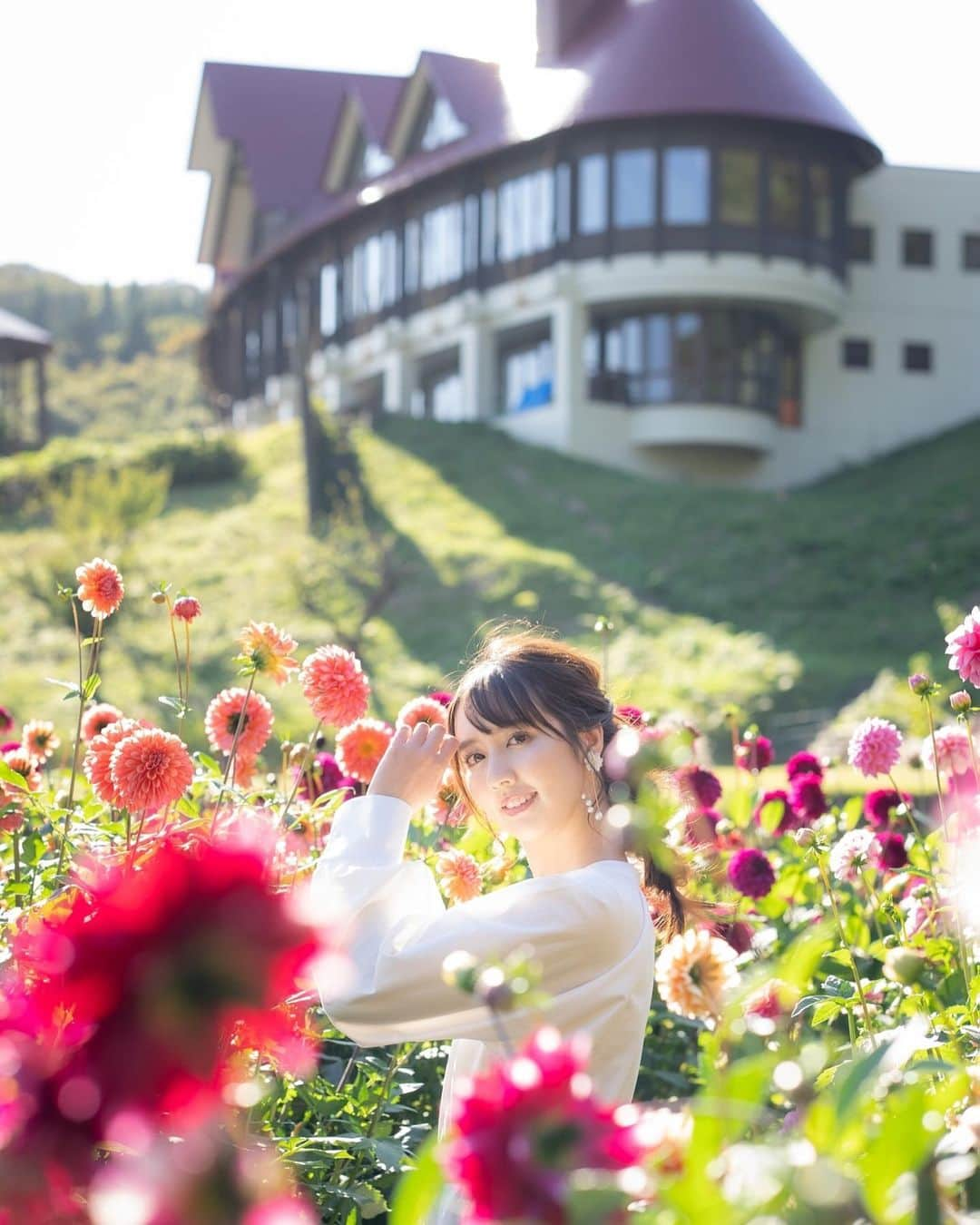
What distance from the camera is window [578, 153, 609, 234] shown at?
25.1 meters

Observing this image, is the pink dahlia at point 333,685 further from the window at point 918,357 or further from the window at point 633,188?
the window at point 918,357

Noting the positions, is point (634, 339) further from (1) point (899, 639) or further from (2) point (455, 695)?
(2) point (455, 695)

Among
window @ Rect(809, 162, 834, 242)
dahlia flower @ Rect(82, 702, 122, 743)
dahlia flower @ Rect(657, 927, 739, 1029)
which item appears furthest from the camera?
window @ Rect(809, 162, 834, 242)

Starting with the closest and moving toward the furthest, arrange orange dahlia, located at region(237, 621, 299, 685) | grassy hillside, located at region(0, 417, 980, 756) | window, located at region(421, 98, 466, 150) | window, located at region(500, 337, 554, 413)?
1. orange dahlia, located at region(237, 621, 299, 685)
2. grassy hillside, located at region(0, 417, 980, 756)
3. window, located at region(500, 337, 554, 413)
4. window, located at region(421, 98, 466, 150)

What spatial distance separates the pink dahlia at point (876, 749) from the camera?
3.06m

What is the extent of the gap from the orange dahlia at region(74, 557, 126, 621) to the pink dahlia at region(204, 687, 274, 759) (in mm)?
235

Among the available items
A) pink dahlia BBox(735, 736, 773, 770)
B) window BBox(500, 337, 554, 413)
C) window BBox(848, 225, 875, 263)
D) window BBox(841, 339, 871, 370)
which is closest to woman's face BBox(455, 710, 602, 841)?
pink dahlia BBox(735, 736, 773, 770)

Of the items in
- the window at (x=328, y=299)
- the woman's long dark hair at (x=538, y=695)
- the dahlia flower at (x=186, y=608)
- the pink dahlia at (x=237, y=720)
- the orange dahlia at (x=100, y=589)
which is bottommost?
the pink dahlia at (x=237, y=720)

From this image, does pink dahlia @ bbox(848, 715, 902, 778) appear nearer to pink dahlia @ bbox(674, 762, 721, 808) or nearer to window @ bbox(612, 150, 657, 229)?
pink dahlia @ bbox(674, 762, 721, 808)

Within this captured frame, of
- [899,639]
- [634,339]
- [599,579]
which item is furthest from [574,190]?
[899,639]

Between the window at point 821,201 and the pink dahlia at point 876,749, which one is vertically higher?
the window at point 821,201

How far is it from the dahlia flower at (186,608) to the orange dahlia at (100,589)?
9 cm

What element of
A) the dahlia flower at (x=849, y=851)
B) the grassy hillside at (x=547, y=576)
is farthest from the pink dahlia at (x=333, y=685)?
the grassy hillside at (x=547, y=576)

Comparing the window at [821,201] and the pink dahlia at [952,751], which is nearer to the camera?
the pink dahlia at [952,751]
